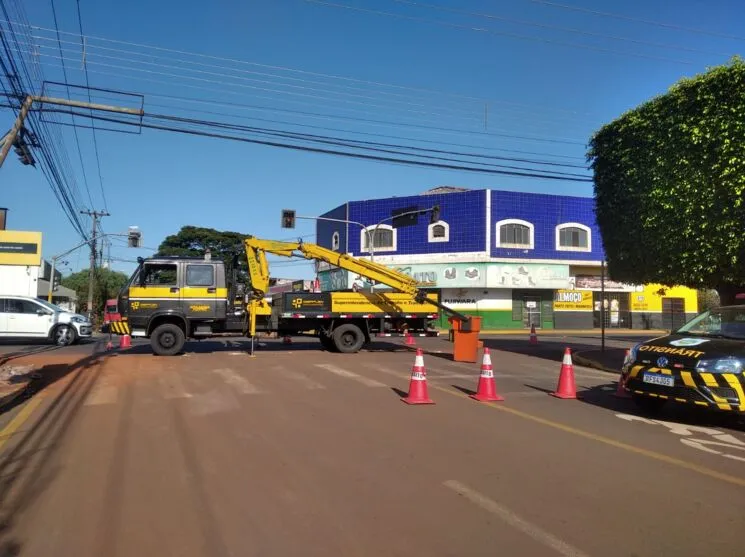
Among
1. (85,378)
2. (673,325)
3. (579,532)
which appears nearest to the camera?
(579,532)

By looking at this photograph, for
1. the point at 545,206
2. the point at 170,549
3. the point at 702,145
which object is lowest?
the point at 170,549

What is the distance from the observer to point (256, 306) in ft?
54.2

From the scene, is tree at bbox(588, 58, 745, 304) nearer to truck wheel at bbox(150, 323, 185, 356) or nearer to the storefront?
truck wheel at bbox(150, 323, 185, 356)

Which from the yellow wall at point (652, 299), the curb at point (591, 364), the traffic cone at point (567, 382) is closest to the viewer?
the traffic cone at point (567, 382)

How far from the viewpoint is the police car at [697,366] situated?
22.7 feet

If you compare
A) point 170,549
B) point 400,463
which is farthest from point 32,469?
point 400,463

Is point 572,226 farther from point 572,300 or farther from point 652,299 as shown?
point 652,299

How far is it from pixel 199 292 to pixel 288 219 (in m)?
9.80

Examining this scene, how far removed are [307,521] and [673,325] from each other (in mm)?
44417

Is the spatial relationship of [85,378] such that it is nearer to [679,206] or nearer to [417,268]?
[679,206]

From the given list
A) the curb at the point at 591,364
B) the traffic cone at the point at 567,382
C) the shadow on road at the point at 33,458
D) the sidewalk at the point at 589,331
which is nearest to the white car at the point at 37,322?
the shadow on road at the point at 33,458

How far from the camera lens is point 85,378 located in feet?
37.8

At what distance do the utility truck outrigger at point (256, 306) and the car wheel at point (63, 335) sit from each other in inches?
289

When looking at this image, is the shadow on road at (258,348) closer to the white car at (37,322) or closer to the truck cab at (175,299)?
the truck cab at (175,299)
